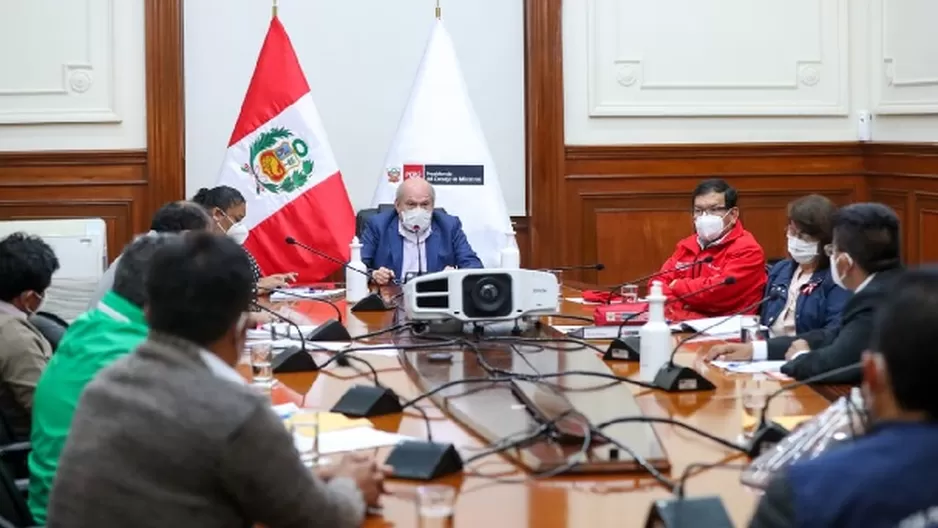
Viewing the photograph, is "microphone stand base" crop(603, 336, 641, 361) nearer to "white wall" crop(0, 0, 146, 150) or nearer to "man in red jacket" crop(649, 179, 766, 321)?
"man in red jacket" crop(649, 179, 766, 321)

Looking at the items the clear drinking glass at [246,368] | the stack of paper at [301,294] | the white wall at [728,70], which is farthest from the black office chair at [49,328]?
the white wall at [728,70]

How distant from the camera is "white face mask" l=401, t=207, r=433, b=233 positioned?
211 inches

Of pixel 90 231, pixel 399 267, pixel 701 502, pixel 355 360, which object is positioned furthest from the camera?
pixel 90 231

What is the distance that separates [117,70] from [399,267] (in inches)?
81.0

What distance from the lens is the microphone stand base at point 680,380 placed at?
301cm

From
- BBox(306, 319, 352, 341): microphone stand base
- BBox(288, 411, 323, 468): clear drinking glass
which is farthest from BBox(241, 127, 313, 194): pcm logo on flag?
BBox(288, 411, 323, 468): clear drinking glass

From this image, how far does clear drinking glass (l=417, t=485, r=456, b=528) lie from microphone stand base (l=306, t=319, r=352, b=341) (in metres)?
1.90

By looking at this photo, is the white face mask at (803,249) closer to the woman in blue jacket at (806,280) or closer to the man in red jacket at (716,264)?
the woman in blue jacket at (806,280)

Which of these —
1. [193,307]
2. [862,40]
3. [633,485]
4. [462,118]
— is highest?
[862,40]

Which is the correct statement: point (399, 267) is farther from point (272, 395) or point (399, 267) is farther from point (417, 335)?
point (272, 395)

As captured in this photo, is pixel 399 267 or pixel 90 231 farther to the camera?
pixel 90 231

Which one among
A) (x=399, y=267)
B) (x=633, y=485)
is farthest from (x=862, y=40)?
(x=633, y=485)

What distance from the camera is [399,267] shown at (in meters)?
5.44

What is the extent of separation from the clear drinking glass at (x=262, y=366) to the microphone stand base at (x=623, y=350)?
0.91 meters
